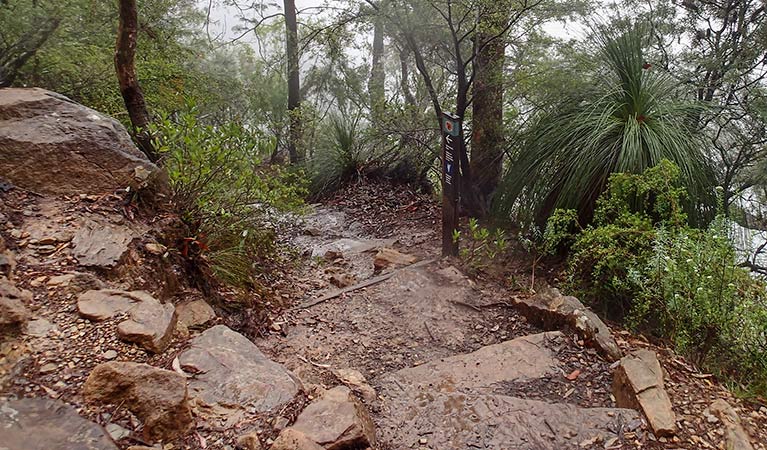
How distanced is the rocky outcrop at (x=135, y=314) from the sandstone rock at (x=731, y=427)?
6.80ft

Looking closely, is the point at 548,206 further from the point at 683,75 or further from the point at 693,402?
the point at 683,75

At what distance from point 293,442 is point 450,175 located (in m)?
2.64

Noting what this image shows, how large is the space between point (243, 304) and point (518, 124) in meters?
3.03

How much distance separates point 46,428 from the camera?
1.27m

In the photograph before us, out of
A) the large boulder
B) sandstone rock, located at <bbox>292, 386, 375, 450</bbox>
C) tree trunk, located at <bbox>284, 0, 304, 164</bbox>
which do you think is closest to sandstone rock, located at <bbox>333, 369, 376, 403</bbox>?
sandstone rock, located at <bbox>292, 386, 375, 450</bbox>

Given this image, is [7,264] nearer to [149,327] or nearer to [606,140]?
[149,327]

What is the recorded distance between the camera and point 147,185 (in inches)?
106

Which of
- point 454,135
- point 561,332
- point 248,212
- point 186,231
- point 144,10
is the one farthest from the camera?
point 144,10

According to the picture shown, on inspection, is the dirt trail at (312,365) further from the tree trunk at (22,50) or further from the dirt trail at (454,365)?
the tree trunk at (22,50)

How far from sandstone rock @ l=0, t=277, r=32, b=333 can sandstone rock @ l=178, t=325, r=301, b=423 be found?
52 cm

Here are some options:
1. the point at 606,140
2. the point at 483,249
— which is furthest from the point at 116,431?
the point at 606,140

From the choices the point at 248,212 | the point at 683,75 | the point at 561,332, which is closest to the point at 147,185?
the point at 248,212

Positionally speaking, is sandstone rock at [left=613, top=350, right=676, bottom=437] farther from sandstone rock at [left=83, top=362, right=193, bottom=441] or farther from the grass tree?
sandstone rock at [left=83, top=362, right=193, bottom=441]

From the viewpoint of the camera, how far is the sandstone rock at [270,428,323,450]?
142 cm
